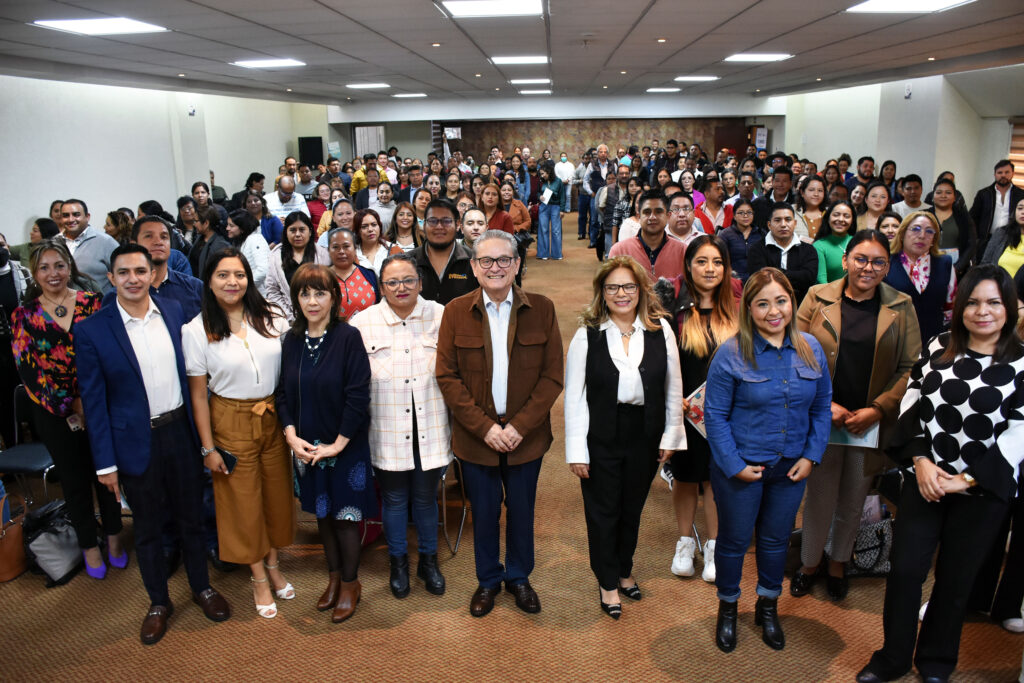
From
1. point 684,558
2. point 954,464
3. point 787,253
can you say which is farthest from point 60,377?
point 787,253

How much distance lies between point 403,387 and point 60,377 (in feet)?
5.65

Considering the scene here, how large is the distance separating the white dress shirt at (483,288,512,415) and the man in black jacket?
2198 millimetres

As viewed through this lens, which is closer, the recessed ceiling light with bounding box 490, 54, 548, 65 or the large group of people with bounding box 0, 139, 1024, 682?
the large group of people with bounding box 0, 139, 1024, 682

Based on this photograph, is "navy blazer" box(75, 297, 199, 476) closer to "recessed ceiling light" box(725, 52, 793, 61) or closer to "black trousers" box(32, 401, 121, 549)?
"black trousers" box(32, 401, 121, 549)

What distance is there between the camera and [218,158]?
48.3 ft

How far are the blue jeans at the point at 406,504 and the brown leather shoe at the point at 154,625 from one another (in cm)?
104

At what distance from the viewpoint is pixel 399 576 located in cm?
337

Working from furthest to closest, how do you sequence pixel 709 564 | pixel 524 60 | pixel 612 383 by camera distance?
pixel 524 60 < pixel 709 564 < pixel 612 383

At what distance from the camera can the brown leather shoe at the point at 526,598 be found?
126 inches

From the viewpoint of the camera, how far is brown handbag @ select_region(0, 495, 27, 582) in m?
3.60

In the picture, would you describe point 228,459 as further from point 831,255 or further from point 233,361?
point 831,255

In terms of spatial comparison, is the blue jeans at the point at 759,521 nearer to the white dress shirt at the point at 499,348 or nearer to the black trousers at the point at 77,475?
the white dress shirt at the point at 499,348

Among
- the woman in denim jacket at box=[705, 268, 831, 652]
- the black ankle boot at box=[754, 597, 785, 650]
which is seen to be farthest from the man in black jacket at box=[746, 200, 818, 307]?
the black ankle boot at box=[754, 597, 785, 650]

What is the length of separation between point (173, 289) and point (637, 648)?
290cm
